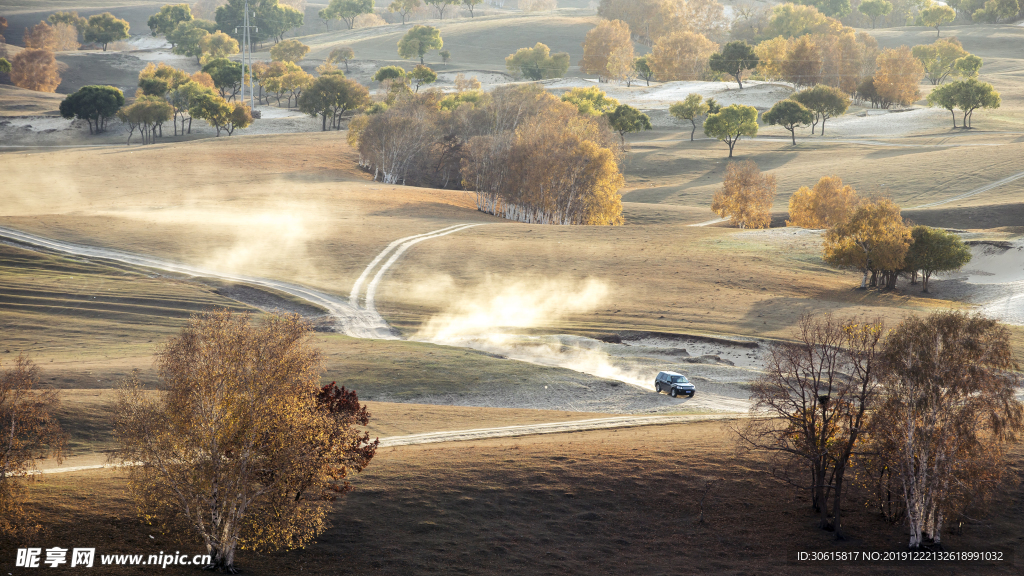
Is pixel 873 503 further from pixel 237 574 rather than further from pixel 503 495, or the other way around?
pixel 237 574

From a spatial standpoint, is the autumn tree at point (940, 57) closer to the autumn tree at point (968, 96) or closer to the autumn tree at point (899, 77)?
the autumn tree at point (899, 77)

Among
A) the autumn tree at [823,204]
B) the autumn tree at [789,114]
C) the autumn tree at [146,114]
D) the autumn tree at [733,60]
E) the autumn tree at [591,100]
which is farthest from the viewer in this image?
the autumn tree at [733,60]

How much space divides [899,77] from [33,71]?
627 ft

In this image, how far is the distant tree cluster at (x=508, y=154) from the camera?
9456cm

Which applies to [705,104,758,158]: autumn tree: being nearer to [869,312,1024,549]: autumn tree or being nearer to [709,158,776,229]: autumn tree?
[709,158,776,229]: autumn tree

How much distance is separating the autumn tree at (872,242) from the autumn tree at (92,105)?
128m

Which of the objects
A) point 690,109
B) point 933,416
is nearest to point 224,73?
point 690,109

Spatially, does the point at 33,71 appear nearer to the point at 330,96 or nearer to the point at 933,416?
the point at 330,96

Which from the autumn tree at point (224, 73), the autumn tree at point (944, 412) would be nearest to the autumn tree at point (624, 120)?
the autumn tree at point (224, 73)

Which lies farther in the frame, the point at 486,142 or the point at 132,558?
the point at 486,142

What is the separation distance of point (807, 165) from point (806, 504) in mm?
104494

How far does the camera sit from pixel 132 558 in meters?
21.4

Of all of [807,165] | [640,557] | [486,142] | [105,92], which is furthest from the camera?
[105,92]

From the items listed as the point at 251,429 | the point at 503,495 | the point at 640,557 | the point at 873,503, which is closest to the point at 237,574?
the point at 251,429
